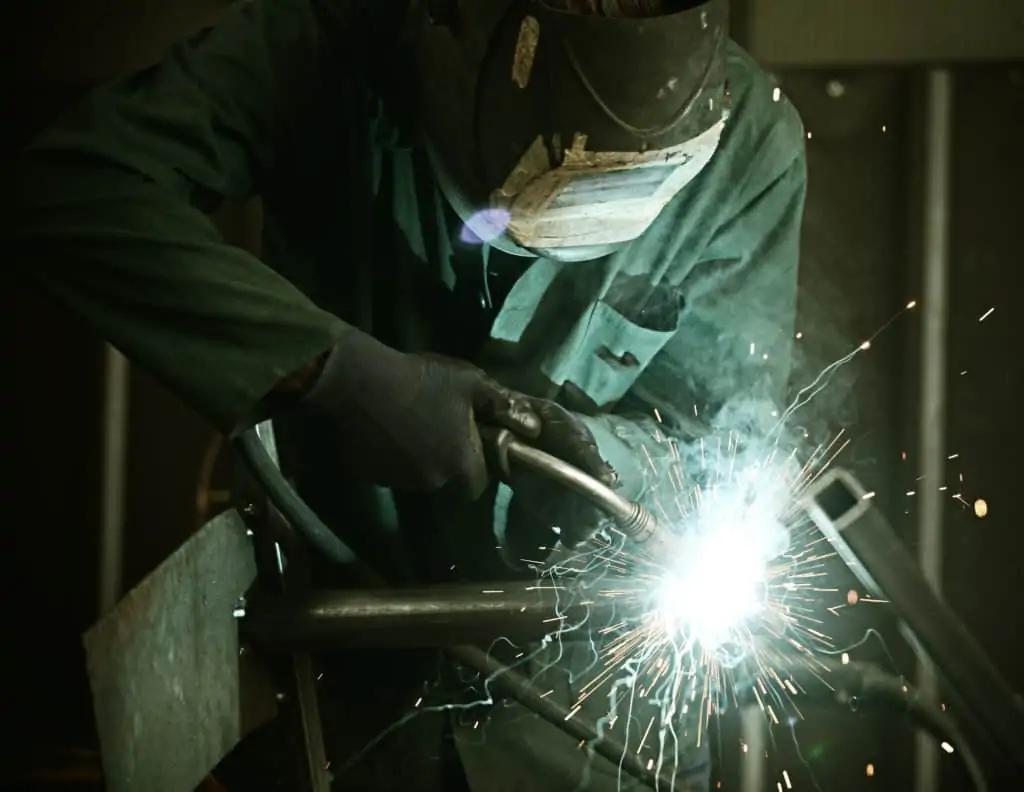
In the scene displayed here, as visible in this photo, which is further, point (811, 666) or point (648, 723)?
point (648, 723)

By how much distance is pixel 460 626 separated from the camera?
104cm

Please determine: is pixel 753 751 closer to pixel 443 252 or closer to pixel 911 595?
pixel 911 595

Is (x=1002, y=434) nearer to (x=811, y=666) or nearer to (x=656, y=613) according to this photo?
(x=811, y=666)

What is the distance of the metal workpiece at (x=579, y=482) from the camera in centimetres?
100

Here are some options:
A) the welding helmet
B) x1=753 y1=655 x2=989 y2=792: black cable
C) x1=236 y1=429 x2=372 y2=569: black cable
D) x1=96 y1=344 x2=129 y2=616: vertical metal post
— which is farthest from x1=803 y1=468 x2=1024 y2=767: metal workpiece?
x1=96 y1=344 x2=129 y2=616: vertical metal post

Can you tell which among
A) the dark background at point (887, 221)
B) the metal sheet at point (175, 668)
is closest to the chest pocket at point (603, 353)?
the metal sheet at point (175, 668)

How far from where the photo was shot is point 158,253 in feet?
3.11

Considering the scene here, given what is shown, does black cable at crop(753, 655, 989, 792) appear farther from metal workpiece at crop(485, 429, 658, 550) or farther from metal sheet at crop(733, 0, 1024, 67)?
metal sheet at crop(733, 0, 1024, 67)

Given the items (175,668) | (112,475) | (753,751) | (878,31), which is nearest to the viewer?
(175,668)

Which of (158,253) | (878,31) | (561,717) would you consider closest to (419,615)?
(561,717)

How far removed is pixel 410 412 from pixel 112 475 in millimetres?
1100

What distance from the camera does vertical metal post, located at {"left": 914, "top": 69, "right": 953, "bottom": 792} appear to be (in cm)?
166

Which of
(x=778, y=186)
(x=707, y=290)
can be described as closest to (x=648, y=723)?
(x=707, y=290)

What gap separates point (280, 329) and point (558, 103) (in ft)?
0.94
